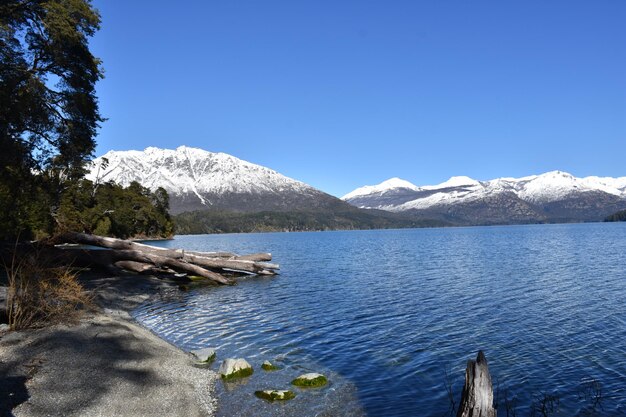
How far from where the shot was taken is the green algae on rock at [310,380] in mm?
12672

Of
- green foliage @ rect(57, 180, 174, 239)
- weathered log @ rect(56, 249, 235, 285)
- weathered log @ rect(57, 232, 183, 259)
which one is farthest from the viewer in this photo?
green foliage @ rect(57, 180, 174, 239)

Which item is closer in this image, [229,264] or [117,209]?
[229,264]

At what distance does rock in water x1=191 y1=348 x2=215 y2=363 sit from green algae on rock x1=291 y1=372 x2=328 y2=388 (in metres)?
3.70

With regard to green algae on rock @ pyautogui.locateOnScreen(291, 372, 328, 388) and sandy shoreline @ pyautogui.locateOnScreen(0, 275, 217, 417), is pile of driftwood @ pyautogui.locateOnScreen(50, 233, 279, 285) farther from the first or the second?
Answer: green algae on rock @ pyautogui.locateOnScreen(291, 372, 328, 388)

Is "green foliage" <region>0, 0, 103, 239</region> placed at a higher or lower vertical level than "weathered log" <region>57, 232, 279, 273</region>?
higher

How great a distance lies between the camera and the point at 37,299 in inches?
571

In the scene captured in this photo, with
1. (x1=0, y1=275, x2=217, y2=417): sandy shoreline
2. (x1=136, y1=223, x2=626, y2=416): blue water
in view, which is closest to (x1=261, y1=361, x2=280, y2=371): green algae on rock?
(x1=136, y1=223, x2=626, y2=416): blue water

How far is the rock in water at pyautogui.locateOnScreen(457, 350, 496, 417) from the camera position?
281 inches

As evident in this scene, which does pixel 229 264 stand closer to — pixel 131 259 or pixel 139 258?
pixel 139 258

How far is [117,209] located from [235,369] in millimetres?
114761

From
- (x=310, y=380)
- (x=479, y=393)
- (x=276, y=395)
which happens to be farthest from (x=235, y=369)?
(x=479, y=393)

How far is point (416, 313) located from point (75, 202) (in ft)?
297

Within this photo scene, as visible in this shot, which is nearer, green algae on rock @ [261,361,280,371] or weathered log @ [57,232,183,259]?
green algae on rock @ [261,361,280,371]

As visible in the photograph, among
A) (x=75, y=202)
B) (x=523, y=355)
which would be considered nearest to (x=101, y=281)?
(x=523, y=355)
